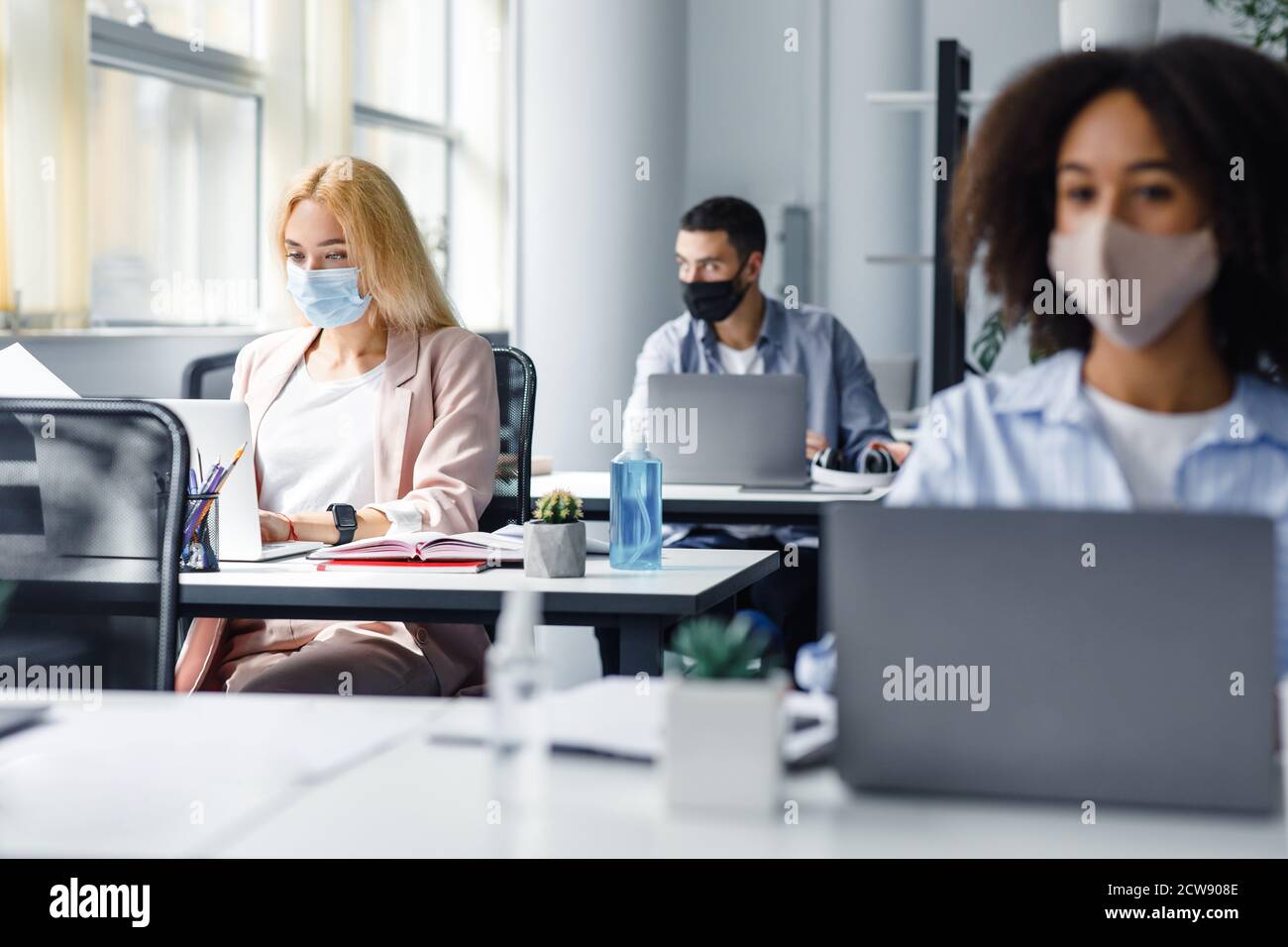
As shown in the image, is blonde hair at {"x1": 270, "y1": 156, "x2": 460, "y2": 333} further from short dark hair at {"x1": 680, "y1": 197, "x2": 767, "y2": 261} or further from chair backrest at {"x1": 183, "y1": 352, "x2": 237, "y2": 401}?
short dark hair at {"x1": 680, "y1": 197, "x2": 767, "y2": 261}

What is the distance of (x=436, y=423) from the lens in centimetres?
255

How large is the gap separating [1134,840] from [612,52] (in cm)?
371

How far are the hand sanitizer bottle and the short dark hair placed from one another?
1737 mm

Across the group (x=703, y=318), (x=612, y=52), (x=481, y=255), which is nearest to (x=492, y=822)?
(x=703, y=318)

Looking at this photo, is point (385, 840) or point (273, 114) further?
point (273, 114)

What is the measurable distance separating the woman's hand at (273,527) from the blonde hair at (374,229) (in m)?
0.45

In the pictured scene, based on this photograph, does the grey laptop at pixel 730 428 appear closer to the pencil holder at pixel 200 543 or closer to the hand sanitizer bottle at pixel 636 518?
the hand sanitizer bottle at pixel 636 518

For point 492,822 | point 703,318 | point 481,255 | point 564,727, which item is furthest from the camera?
point 481,255

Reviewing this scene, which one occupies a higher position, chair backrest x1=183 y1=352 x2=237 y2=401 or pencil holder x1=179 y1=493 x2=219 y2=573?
chair backrest x1=183 y1=352 x2=237 y2=401

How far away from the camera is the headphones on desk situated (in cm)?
334

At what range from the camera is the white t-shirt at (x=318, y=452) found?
2.56 meters

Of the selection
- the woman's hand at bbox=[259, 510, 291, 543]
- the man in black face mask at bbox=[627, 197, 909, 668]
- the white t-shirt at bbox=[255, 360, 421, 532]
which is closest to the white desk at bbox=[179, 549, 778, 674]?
the woman's hand at bbox=[259, 510, 291, 543]
